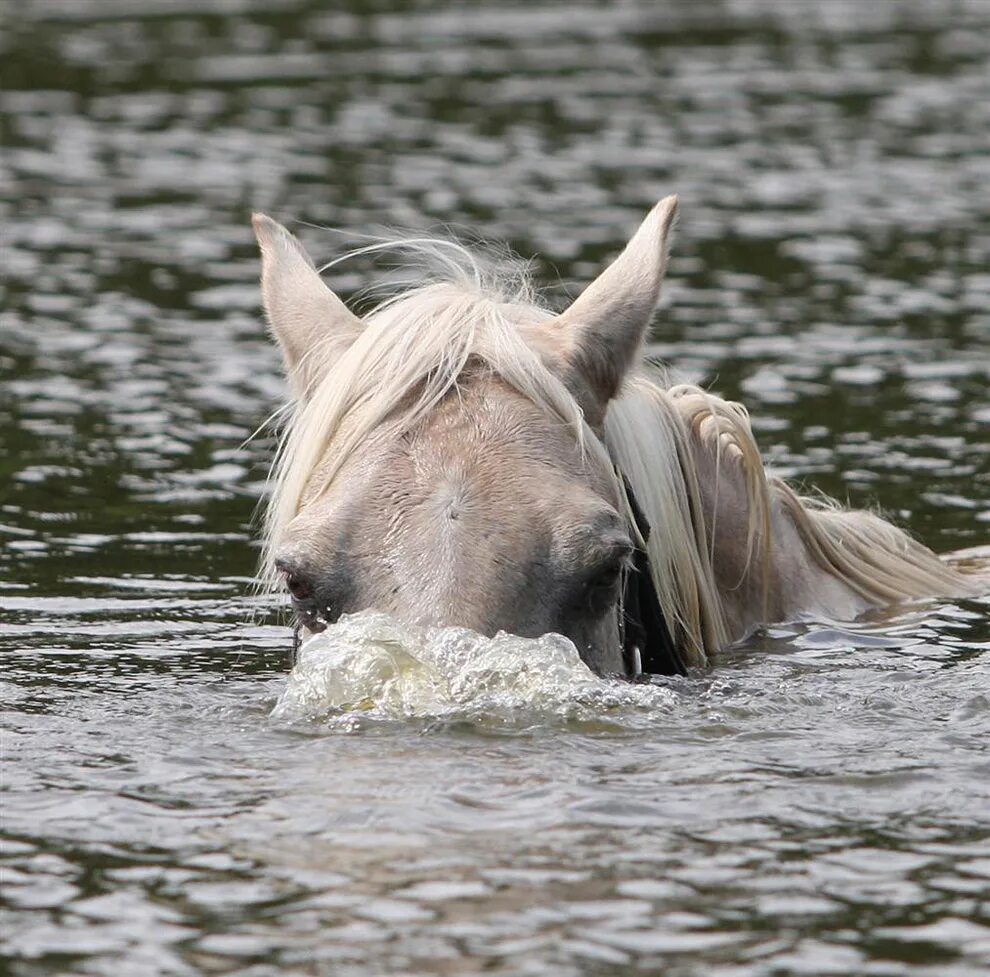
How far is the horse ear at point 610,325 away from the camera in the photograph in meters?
7.15

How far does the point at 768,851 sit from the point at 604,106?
62.7ft

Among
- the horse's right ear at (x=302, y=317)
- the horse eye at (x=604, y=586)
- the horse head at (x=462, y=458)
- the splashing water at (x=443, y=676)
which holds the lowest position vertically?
the splashing water at (x=443, y=676)

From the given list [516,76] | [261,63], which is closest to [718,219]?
[516,76]

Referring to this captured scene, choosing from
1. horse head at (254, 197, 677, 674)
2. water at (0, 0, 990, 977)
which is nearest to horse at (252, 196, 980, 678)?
horse head at (254, 197, 677, 674)

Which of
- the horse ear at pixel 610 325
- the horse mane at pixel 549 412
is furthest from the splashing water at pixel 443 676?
the horse ear at pixel 610 325

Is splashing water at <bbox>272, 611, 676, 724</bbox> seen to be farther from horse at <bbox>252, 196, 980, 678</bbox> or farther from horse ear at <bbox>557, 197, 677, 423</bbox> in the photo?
horse ear at <bbox>557, 197, 677, 423</bbox>

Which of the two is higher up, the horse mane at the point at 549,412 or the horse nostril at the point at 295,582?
the horse mane at the point at 549,412

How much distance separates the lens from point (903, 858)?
572 cm

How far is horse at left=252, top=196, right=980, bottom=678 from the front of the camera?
6383mm

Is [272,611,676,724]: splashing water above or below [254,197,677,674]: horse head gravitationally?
below

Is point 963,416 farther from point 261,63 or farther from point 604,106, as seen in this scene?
point 261,63

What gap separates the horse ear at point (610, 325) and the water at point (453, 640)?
1.09m

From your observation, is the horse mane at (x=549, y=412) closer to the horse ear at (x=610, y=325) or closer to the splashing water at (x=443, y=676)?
the horse ear at (x=610, y=325)

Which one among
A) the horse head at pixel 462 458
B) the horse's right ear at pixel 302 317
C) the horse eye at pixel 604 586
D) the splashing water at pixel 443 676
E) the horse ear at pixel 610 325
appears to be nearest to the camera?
the splashing water at pixel 443 676
